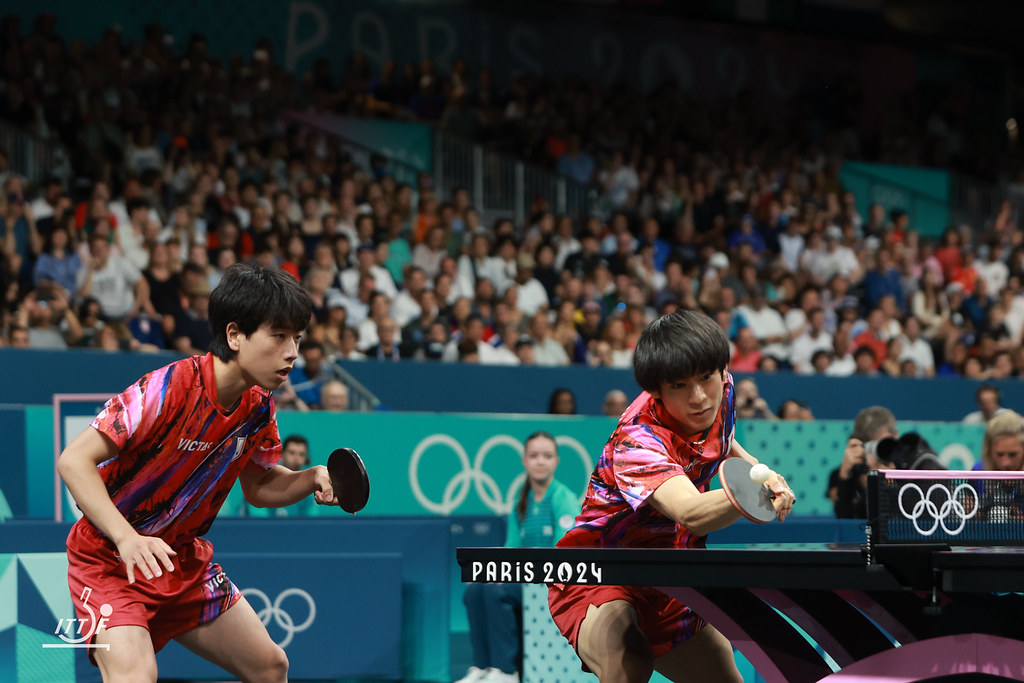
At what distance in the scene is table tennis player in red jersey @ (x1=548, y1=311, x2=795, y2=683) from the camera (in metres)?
3.32

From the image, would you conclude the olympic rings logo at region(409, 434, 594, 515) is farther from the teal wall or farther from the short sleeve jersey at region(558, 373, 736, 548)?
the teal wall

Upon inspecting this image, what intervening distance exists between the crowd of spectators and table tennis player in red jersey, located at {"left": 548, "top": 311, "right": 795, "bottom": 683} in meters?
6.71

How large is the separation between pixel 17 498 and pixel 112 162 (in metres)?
5.34

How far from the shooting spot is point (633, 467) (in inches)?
131

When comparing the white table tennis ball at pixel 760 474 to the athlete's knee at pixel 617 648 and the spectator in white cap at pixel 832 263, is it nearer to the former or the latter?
the athlete's knee at pixel 617 648

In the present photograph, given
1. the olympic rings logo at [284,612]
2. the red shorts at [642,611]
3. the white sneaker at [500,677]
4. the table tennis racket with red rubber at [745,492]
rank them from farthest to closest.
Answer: the olympic rings logo at [284,612]
the white sneaker at [500,677]
the red shorts at [642,611]
the table tennis racket with red rubber at [745,492]

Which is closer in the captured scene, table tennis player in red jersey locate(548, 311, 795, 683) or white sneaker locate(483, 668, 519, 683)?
table tennis player in red jersey locate(548, 311, 795, 683)

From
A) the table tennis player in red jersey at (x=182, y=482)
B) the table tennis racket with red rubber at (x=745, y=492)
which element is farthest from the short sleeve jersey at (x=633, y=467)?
the table tennis player in red jersey at (x=182, y=482)

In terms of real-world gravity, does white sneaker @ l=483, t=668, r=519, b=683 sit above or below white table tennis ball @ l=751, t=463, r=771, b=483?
below

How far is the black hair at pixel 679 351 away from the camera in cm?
333

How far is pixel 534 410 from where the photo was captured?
441 inches

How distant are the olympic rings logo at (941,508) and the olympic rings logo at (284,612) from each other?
460 centimetres

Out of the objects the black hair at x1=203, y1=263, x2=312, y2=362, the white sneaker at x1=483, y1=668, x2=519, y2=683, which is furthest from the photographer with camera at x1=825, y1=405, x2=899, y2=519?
the black hair at x1=203, y1=263, x2=312, y2=362

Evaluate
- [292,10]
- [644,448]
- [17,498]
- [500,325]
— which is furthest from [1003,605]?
[292,10]
